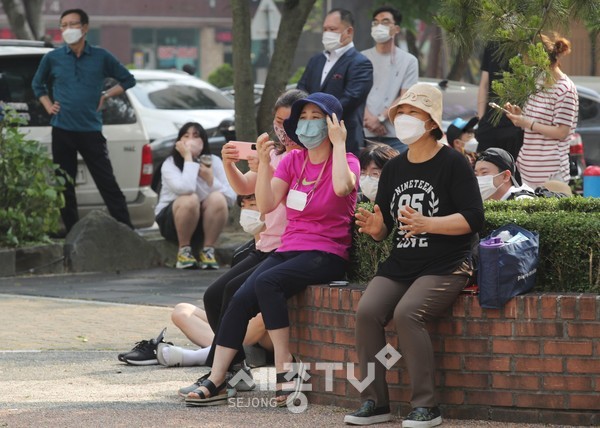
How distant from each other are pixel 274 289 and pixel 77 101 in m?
6.72

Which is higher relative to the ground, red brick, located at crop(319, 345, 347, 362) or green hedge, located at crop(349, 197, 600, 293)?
green hedge, located at crop(349, 197, 600, 293)

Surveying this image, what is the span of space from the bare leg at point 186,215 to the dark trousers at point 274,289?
5502 millimetres

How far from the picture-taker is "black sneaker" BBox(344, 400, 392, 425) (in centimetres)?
671

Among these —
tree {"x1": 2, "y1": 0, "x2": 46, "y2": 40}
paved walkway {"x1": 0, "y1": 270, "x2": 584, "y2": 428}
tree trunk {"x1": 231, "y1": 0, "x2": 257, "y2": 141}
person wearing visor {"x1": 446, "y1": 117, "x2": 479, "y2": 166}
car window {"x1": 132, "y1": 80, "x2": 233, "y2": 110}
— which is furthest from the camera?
tree {"x1": 2, "y1": 0, "x2": 46, "y2": 40}

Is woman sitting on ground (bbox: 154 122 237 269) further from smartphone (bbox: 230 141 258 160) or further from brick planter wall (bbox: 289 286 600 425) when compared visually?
brick planter wall (bbox: 289 286 600 425)

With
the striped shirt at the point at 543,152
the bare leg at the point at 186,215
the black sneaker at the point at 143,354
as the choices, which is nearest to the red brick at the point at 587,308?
the black sneaker at the point at 143,354

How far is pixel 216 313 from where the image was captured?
319 inches

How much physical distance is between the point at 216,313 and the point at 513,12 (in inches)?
92.4

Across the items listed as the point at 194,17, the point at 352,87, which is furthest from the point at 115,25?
the point at 352,87

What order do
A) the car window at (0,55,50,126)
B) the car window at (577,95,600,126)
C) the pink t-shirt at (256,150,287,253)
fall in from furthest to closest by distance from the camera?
the car window at (577,95,600,126)
the car window at (0,55,50,126)
the pink t-shirt at (256,150,287,253)

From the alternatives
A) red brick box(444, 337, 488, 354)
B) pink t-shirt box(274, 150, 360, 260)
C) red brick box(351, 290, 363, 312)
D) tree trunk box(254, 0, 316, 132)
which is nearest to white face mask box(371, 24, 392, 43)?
tree trunk box(254, 0, 316, 132)

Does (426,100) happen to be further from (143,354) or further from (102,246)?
(102,246)

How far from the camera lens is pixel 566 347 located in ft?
21.5

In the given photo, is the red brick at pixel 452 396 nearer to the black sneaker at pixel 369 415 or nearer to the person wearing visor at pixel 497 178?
the black sneaker at pixel 369 415
